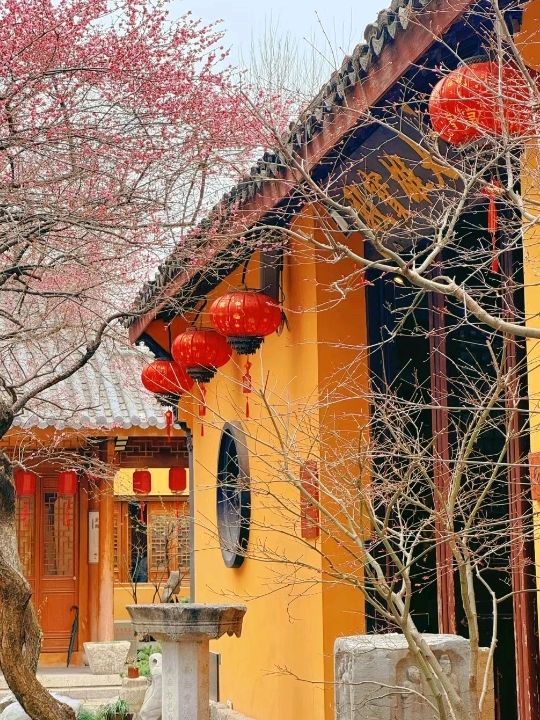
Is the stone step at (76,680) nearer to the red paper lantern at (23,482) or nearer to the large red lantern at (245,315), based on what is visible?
the red paper lantern at (23,482)

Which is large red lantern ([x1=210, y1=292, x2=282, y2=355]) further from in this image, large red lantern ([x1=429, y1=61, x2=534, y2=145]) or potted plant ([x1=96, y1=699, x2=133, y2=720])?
potted plant ([x1=96, y1=699, x2=133, y2=720])

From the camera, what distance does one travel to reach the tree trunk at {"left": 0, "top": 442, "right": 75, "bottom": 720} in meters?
7.03

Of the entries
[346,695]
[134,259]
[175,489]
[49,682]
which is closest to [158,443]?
[175,489]

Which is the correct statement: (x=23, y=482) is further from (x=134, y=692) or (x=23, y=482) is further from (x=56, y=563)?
(x=134, y=692)

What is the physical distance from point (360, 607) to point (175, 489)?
9.29 metres

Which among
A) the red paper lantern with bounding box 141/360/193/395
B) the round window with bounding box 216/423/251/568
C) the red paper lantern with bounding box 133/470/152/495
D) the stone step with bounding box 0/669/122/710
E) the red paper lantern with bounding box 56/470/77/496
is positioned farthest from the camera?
the red paper lantern with bounding box 133/470/152/495

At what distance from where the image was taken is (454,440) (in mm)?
7598

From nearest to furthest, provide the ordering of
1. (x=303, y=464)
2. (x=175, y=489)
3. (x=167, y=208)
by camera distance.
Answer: (x=303, y=464) < (x=167, y=208) < (x=175, y=489)

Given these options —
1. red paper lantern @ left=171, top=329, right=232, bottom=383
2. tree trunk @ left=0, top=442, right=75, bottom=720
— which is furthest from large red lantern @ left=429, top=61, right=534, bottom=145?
red paper lantern @ left=171, top=329, right=232, bottom=383

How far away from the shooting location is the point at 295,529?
7.66 metres

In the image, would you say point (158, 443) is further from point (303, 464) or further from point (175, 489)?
point (303, 464)

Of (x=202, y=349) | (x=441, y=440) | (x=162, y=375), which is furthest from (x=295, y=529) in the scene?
(x=162, y=375)

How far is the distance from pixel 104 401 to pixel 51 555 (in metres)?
2.78

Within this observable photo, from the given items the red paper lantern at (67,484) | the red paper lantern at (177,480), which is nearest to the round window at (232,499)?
the red paper lantern at (177,480)
